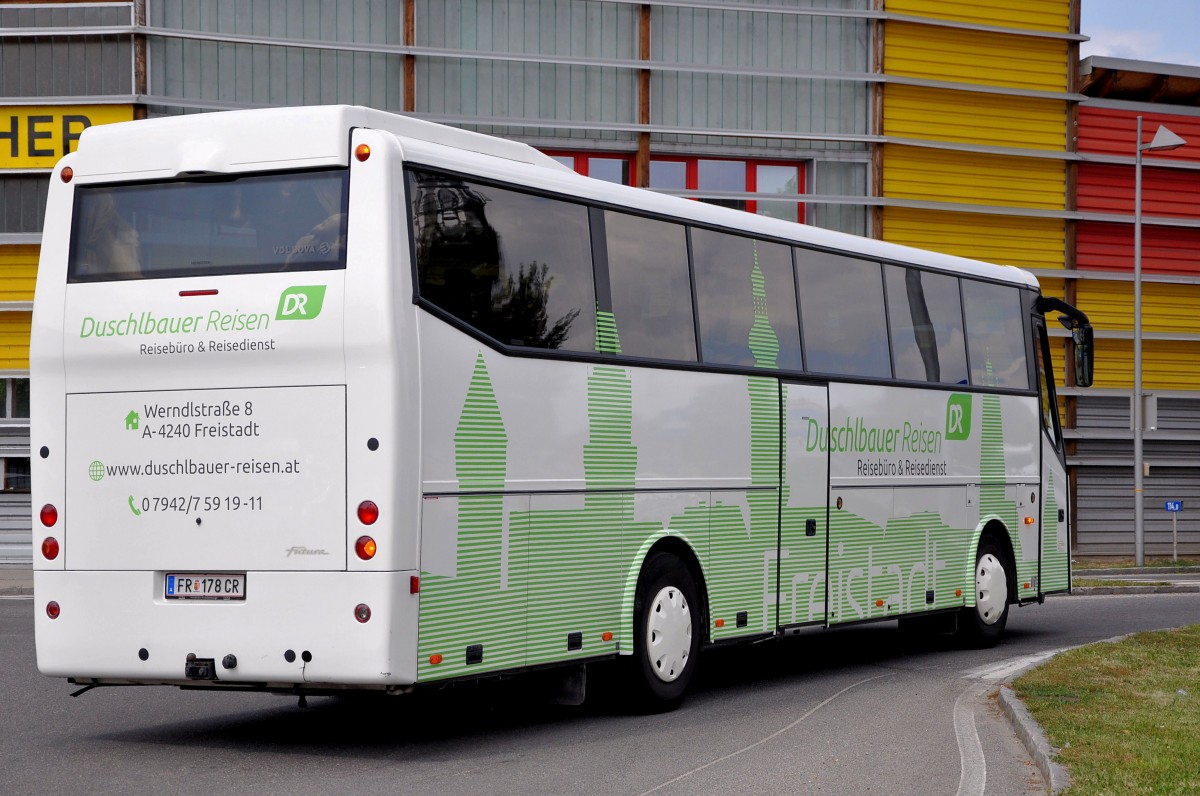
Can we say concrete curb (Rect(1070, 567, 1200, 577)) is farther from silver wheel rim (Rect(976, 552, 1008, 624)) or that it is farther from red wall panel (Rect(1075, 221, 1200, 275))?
silver wheel rim (Rect(976, 552, 1008, 624))

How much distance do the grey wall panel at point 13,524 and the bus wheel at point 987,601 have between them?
19.0 metres

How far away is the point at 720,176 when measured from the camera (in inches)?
1223

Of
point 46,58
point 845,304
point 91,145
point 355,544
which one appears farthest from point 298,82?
point 355,544

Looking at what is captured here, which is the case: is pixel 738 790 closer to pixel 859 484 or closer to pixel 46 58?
pixel 859 484

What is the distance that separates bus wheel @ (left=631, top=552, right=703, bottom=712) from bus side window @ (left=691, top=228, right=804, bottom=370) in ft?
5.56

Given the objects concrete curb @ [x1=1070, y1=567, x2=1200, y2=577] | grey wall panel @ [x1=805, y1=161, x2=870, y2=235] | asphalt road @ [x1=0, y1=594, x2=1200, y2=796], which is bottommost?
concrete curb @ [x1=1070, y1=567, x2=1200, y2=577]

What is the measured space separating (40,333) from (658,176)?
71.1 feet

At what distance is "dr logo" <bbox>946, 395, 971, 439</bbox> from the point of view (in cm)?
1579

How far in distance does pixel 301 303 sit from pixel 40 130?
2144 centimetres

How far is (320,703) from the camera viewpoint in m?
12.2

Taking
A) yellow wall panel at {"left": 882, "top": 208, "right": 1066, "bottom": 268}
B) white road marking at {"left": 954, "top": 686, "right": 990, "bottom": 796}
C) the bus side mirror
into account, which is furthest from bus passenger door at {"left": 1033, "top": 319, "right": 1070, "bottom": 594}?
yellow wall panel at {"left": 882, "top": 208, "right": 1066, "bottom": 268}

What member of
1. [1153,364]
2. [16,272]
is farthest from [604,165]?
[1153,364]

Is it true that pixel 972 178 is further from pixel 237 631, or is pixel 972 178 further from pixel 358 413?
pixel 237 631

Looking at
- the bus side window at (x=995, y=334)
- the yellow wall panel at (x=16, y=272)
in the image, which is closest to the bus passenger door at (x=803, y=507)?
the bus side window at (x=995, y=334)
